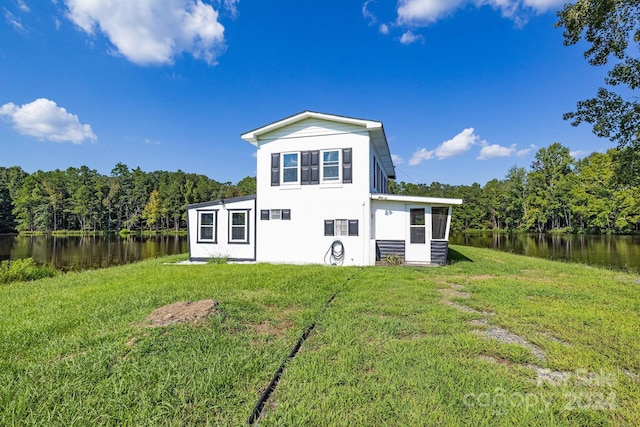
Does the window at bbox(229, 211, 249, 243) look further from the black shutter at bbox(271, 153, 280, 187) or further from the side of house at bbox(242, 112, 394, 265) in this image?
the black shutter at bbox(271, 153, 280, 187)

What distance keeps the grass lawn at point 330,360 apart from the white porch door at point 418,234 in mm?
4778

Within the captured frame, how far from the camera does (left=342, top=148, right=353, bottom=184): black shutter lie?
1114 cm

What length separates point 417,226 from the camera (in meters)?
11.2

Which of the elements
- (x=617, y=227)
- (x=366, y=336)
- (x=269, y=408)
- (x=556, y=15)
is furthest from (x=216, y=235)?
(x=617, y=227)

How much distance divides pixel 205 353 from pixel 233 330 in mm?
759

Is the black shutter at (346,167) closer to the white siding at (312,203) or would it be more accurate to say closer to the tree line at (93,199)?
the white siding at (312,203)

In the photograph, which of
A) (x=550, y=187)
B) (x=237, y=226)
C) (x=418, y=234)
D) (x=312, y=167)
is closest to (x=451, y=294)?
(x=418, y=234)

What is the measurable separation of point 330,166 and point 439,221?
4.63m

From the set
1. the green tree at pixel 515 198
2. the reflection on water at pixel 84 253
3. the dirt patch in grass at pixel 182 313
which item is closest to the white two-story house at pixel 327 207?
the dirt patch in grass at pixel 182 313

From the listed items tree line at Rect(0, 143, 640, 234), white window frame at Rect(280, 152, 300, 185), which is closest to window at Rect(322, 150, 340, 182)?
white window frame at Rect(280, 152, 300, 185)

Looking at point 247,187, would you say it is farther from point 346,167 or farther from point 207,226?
point 346,167

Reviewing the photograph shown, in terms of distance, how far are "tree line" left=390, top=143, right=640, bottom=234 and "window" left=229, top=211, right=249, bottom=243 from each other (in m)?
33.3

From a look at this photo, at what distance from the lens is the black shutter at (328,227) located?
11.3 metres

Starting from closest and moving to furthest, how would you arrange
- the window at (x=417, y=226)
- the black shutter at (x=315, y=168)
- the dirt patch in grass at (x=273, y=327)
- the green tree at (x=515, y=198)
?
the dirt patch in grass at (x=273, y=327), the window at (x=417, y=226), the black shutter at (x=315, y=168), the green tree at (x=515, y=198)
